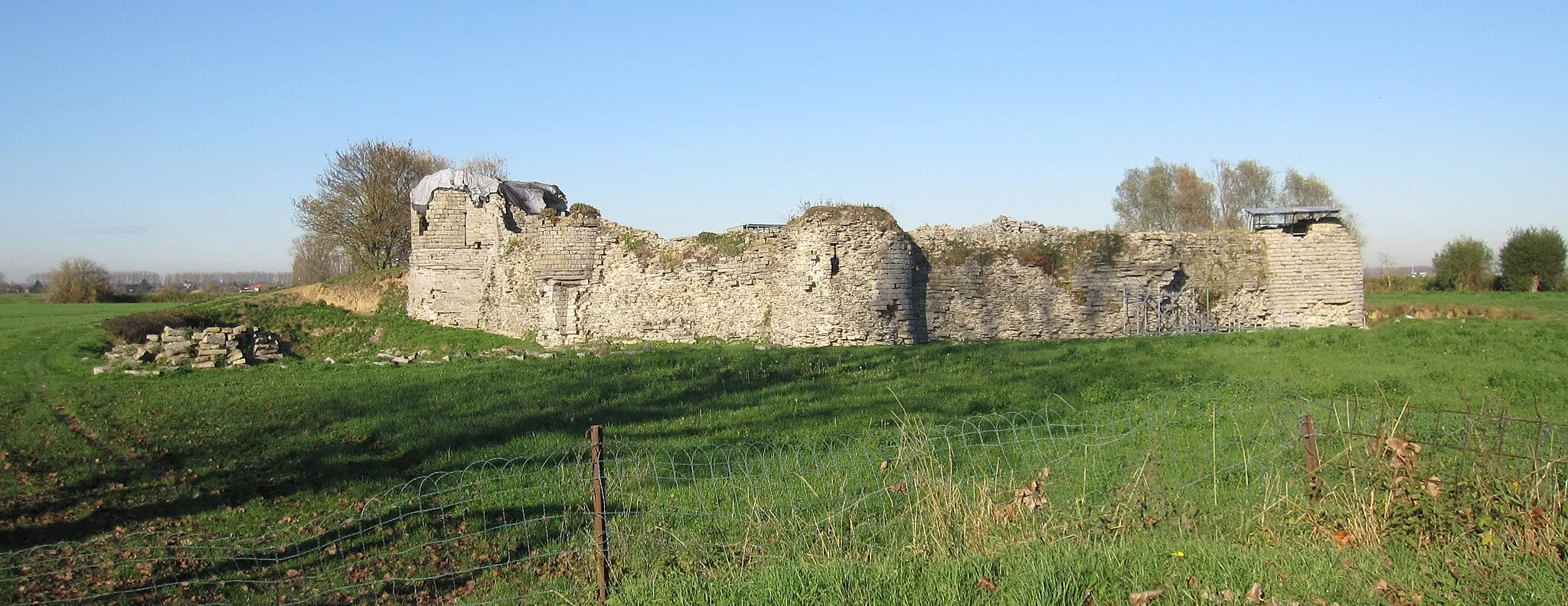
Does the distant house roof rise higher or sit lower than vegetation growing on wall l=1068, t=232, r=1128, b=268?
higher

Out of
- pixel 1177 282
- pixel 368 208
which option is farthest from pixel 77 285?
pixel 1177 282

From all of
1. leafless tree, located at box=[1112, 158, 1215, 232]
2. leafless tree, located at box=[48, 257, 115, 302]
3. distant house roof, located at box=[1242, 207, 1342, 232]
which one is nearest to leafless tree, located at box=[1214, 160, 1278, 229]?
leafless tree, located at box=[1112, 158, 1215, 232]

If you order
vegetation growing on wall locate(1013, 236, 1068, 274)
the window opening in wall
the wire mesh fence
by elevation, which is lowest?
the wire mesh fence

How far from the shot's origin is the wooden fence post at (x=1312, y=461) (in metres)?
5.84

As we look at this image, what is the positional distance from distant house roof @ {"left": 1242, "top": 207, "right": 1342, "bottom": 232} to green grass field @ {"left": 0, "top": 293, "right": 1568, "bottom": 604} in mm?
5424

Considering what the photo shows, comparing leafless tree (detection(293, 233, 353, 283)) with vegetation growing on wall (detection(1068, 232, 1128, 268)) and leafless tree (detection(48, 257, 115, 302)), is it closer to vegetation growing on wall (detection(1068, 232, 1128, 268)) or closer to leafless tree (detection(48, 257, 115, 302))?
leafless tree (detection(48, 257, 115, 302))

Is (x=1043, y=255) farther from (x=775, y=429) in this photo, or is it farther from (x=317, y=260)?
(x=317, y=260)

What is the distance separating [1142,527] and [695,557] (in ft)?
A: 8.53

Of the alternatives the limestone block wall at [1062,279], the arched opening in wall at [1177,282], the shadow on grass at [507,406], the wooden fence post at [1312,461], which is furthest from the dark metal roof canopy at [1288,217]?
the wooden fence post at [1312,461]

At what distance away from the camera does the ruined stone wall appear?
21.5m

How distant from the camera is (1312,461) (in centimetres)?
596

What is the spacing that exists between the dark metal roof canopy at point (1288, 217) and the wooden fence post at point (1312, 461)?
1891 centimetres

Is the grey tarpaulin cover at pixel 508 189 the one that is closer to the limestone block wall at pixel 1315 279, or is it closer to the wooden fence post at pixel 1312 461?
the limestone block wall at pixel 1315 279

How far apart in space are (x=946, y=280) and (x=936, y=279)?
0.78 ft
